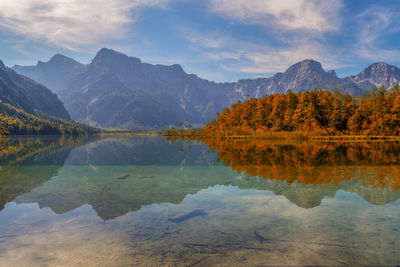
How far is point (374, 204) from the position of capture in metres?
15.5

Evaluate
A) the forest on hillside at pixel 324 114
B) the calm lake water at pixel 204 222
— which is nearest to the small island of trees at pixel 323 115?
the forest on hillside at pixel 324 114

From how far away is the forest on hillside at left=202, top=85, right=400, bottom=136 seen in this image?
99562mm

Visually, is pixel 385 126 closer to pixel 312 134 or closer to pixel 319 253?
pixel 312 134

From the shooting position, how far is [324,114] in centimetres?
11294

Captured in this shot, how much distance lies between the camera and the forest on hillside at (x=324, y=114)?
327 ft

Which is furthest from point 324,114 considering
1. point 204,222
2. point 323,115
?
point 204,222

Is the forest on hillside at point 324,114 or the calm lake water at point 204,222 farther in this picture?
the forest on hillside at point 324,114

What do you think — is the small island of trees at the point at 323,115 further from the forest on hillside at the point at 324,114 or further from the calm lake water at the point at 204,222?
the calm lake water at the point at 204,222

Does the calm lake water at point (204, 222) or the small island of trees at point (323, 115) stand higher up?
the small island of trees at point (323, 115)

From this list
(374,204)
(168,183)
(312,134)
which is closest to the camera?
(374,204)

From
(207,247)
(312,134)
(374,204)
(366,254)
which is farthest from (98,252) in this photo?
(312,134)

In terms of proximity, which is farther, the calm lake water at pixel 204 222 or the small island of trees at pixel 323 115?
the small island of trees at pixel 323 115

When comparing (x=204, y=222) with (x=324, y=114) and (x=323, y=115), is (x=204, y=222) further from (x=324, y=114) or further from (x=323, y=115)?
(x=324, y=114)

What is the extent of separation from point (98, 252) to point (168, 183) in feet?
46.1
